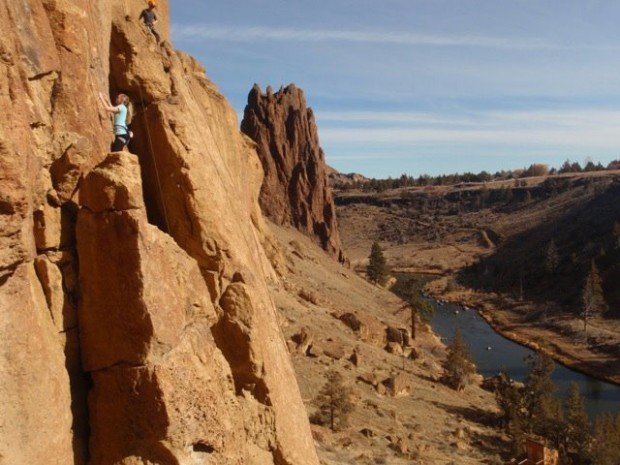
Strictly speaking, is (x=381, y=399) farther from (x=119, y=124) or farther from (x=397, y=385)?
(x=119, y=124)

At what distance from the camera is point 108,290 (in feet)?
27.1

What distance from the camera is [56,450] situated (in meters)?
7.48

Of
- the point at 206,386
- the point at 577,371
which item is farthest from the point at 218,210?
the point at 577,371

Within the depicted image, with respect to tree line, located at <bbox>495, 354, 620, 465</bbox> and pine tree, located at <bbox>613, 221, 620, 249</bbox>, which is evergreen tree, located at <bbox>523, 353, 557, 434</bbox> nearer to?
tree line, located at <bbox>495, 354, 620, 465</bbox>

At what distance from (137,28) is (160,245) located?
225 inches

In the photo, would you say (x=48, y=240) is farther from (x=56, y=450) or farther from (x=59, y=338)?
(x=56, y=450)

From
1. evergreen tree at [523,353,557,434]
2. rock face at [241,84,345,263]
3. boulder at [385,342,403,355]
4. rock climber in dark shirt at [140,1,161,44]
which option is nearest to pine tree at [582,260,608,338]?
boulder at [385,342,403,355]

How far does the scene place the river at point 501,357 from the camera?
49.3m

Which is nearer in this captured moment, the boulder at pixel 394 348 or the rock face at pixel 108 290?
the rock face at pixel 108 290

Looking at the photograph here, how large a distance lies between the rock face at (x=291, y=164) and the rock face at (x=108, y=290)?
7724cm

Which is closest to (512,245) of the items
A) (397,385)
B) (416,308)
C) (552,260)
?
(552,260)

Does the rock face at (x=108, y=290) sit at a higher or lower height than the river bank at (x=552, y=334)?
higher

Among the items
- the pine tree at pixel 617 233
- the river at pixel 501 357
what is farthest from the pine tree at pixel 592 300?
the pine tree at pixel 617 233

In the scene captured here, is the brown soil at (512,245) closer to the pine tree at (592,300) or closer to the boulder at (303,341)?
the pine tree at (592,300)
